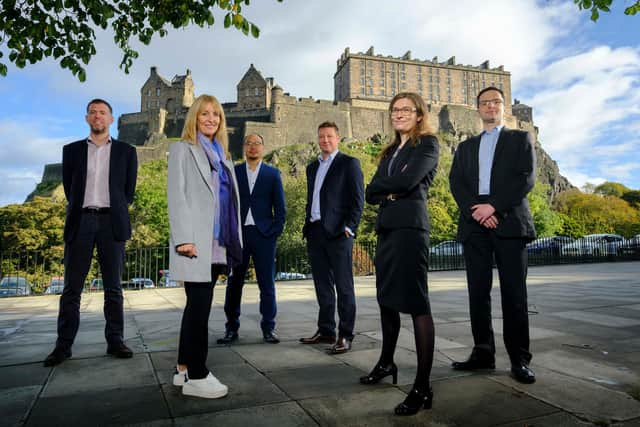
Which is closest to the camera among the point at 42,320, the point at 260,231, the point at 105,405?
the point at 105,405

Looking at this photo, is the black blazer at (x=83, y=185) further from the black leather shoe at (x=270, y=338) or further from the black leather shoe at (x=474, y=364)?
the black leather shoe at (x=474, y=364)

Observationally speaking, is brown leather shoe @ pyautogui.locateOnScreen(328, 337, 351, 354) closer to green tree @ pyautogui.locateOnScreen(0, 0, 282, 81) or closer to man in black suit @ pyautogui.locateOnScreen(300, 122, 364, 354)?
man in black suit @ pyautogui.locateOnScreen(300, 122, 364, 354)

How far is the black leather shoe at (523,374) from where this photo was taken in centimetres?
238

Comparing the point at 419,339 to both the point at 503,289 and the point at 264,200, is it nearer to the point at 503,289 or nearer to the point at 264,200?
the point at 503,289

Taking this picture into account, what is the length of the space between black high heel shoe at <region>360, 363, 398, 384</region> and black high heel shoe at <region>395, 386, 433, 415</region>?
0.39m

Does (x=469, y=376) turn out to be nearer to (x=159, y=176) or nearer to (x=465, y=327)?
(x=465, y=327)

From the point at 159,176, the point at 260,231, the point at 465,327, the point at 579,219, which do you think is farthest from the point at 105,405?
the point at 579,219

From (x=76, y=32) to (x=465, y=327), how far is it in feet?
16.2

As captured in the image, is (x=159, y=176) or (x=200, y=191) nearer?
(x=200, y=191)

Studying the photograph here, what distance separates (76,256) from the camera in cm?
323

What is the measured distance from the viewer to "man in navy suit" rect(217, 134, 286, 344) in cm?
372

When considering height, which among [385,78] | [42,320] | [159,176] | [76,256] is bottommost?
[42,320]

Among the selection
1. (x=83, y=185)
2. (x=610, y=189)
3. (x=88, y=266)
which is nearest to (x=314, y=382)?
(x=88, y=266)

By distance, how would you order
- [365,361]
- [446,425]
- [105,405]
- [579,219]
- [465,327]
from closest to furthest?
[446,425] < [105,405] < [365,361] < [465,327] < [579,219]
